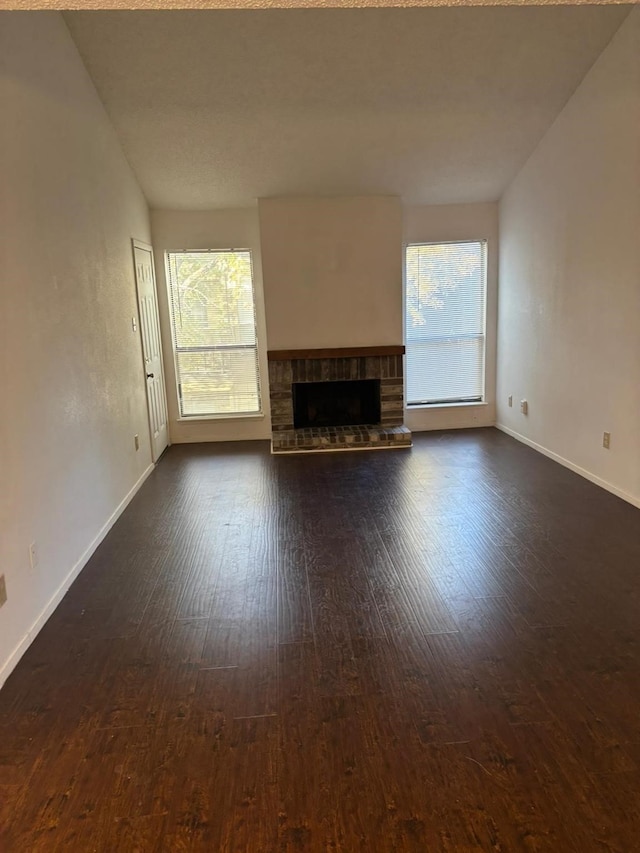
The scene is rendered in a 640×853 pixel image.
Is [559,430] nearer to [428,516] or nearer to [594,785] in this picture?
[428,516]

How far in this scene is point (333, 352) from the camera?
575 centimetres

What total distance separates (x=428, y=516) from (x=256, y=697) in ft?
6.62

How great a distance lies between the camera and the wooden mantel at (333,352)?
570 cm

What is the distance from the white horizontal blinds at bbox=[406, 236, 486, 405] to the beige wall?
0.37m

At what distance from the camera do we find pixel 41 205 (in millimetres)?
2934

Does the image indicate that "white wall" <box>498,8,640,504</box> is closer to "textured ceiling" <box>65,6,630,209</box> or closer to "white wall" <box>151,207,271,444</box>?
"textured ceiling" <box>65,6,630,209</box>

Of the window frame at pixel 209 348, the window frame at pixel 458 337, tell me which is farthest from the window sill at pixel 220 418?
the window frame at pixel 458 337

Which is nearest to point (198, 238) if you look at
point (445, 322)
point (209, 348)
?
point (209, 348)

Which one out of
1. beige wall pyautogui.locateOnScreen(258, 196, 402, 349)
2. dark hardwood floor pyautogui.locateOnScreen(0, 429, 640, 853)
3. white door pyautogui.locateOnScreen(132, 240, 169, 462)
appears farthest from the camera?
beige wall pyautogui.locateOnScreen(258, 196, 402, 349)

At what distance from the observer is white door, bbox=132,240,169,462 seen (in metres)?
5.13

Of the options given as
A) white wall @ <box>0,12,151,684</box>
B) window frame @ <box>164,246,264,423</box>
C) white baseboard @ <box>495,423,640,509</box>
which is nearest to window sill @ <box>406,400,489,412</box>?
white baseboard @ <box>495,423,640,509</box>

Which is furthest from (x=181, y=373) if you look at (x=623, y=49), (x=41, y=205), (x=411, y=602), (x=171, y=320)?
(x=623, y=49)

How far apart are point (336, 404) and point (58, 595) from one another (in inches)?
148

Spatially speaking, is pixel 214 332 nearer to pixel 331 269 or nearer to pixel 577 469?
pixel 331 269
